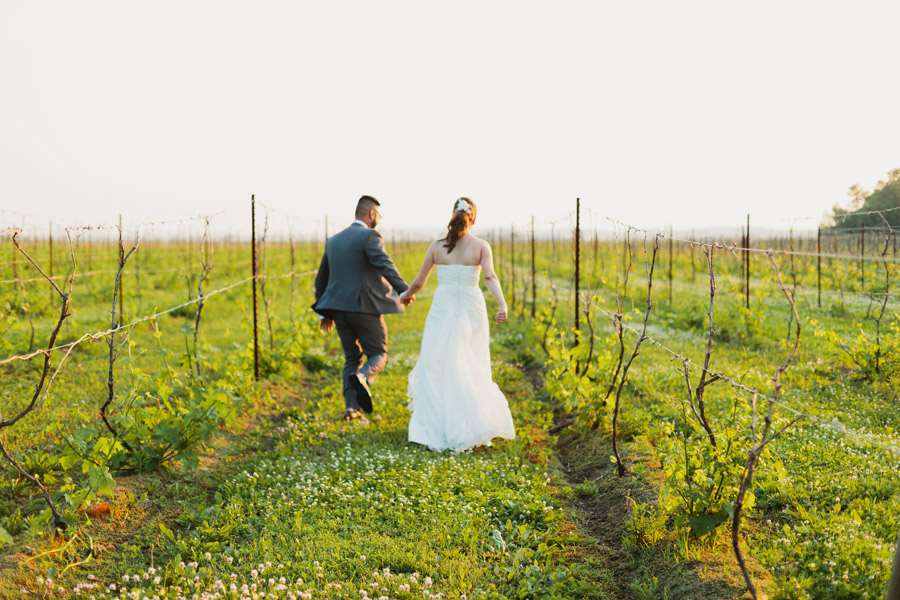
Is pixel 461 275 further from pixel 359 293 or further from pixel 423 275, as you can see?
pixel 359 293

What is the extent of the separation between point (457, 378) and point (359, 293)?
131 cm

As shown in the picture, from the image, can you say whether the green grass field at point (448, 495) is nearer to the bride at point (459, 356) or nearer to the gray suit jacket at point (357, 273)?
the bride at point (459, 356)

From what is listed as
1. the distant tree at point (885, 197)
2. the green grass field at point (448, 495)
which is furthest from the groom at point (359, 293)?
the distant tree at point (885, 197)

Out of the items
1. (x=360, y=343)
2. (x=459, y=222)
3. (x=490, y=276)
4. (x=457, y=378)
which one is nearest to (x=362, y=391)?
(x=360, y=343)

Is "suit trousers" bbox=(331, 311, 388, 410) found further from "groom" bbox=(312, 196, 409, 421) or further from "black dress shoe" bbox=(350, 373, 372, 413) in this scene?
"black dress shoe" bbox=(350, 373, 372, 413)

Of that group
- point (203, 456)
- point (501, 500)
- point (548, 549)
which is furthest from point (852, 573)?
point (203, 456)

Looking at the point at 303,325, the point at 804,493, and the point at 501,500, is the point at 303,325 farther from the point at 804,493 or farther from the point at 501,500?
the point at 804,493

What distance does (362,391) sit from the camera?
562cm

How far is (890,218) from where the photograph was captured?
991 cm

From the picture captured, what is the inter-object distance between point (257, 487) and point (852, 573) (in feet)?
11.5

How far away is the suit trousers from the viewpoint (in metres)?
5.89

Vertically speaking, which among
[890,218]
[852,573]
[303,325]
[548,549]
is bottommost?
[548,549]

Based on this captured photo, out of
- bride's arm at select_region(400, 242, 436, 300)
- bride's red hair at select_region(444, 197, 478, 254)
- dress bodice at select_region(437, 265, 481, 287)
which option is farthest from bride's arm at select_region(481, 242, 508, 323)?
bride's arm at select_region(400, 242, 436, 300)

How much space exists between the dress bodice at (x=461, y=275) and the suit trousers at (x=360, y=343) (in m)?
0.99
